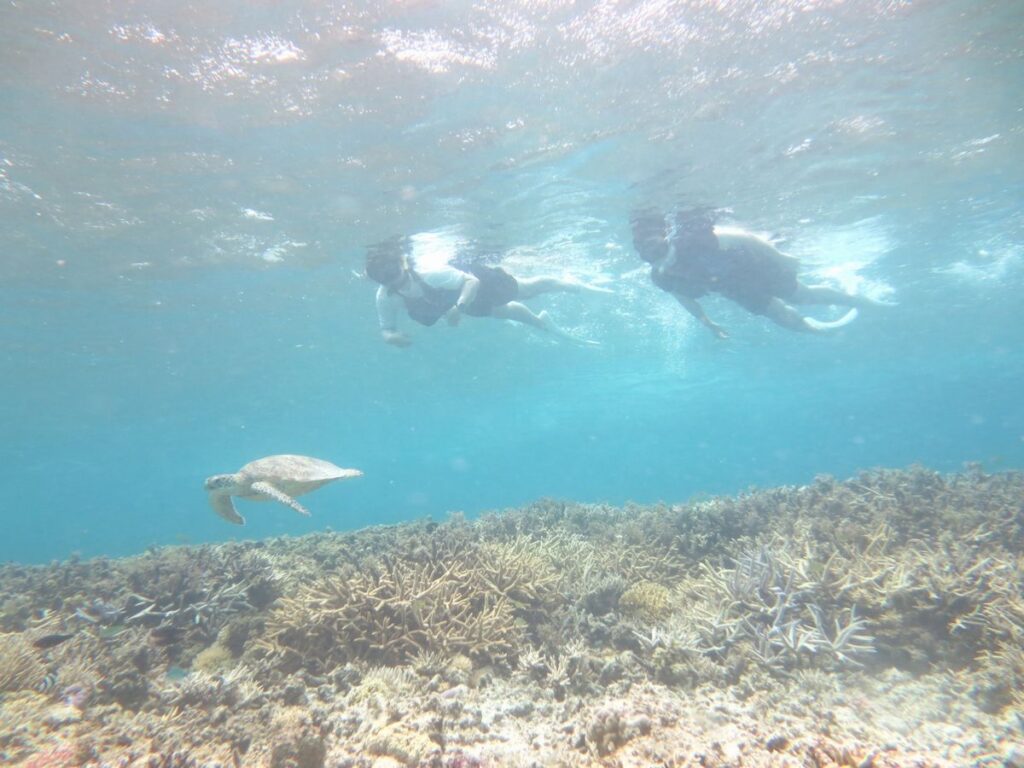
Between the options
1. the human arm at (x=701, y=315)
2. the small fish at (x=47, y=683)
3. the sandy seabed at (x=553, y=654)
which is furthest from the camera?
the human arm at (x=701, y=315)

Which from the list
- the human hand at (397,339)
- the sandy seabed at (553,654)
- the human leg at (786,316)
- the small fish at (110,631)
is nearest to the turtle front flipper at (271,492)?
the sandy seabed at (553,654)

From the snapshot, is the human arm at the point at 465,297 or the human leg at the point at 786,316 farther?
the human leg at the point at 786,316

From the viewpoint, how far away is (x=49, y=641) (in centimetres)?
392

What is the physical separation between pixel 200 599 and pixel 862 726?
609 cm

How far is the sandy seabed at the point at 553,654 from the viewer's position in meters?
2.82

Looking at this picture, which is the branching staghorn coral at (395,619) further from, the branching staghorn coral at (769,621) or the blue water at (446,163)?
the blue water at (446,163)

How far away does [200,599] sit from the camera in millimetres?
5215

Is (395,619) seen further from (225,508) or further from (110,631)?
(225,508)

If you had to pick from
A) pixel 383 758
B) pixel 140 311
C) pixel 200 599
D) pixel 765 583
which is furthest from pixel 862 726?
pixel 140 311

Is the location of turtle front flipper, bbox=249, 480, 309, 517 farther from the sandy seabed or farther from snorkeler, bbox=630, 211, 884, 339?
snorkeler, bbox=630, 211, 884, 339

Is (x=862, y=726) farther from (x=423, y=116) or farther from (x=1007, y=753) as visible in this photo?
(x=423, y=116)

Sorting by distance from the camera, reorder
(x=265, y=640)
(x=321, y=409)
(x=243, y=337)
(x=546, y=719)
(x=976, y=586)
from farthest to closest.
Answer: (x=321, y=409)
(x=243, y=337)
(x=265, y=640)
(x=976, y=586)
(x=546, y=719)

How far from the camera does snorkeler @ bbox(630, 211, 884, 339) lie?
1145 centimetres

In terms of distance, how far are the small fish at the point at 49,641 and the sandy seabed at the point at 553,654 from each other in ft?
0.06
